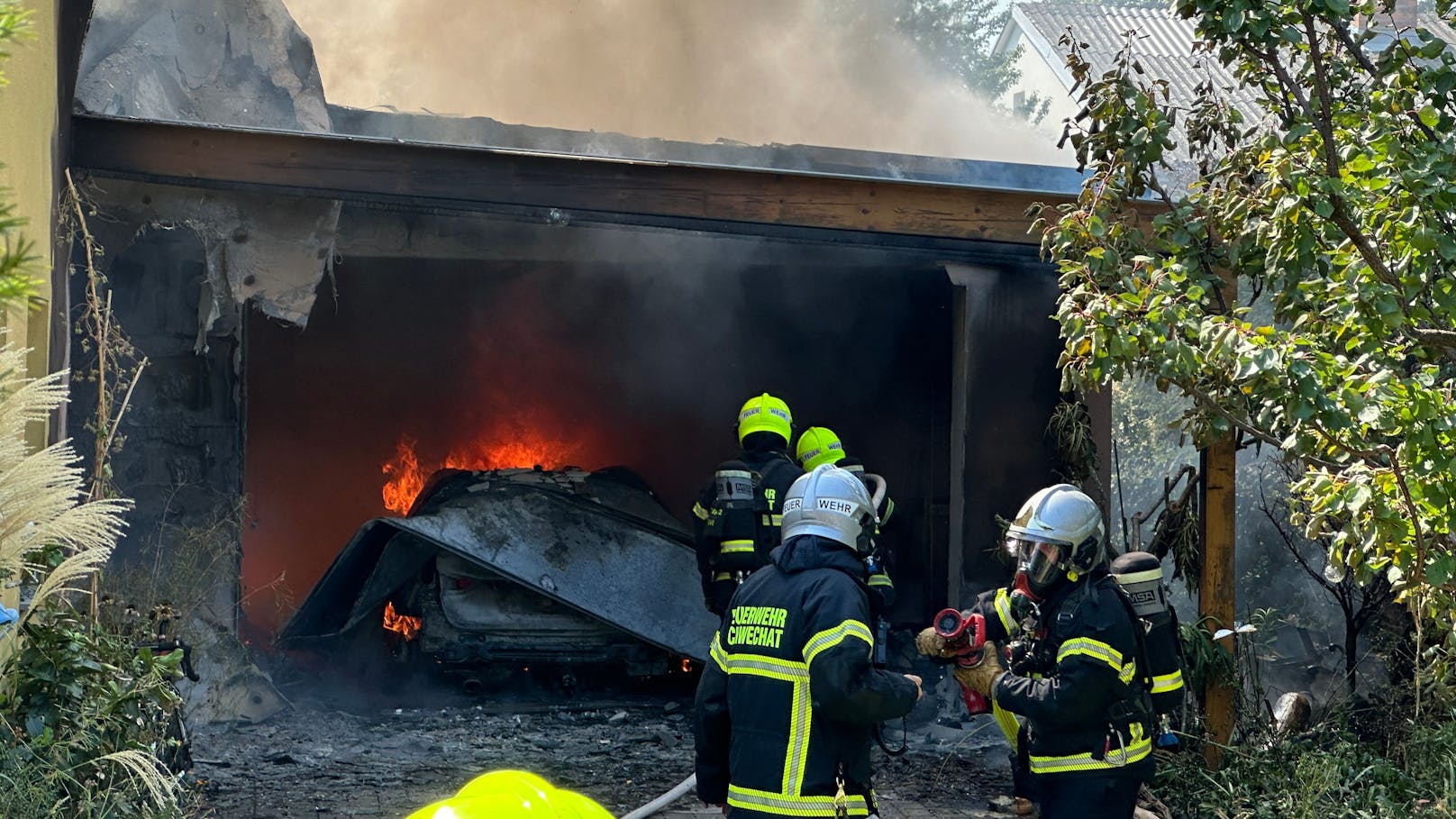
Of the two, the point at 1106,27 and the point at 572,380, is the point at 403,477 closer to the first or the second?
the point at 572,380

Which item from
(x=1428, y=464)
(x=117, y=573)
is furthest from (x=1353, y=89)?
(x=117, y=573)

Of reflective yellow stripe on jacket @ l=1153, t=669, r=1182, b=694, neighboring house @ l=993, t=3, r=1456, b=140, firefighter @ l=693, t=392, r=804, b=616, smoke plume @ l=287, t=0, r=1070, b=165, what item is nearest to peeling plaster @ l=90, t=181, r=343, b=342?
firefighter @ l=693, t=392, r=804, b=616

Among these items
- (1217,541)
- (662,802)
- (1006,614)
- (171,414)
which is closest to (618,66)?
(171,414)

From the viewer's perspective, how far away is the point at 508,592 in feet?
31.1

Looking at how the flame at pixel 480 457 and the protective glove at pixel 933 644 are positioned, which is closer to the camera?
the protective glove at pixel 933 644

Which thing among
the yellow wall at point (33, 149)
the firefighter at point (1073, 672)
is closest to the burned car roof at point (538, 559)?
the yellow wall at point (33, 149)

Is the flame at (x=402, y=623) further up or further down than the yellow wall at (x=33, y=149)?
further down

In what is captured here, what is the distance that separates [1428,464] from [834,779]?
8.93 feet

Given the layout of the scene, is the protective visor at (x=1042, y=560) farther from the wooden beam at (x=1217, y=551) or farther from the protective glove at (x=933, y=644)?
the wooden beam at (x=1217, y=551)

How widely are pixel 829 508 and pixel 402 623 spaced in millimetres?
5975

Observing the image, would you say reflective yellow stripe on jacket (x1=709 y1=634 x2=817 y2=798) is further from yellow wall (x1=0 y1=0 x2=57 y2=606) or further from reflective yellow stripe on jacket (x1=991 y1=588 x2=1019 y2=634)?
yellow wall (x1=0 y1=0 x2=57 y2=606)

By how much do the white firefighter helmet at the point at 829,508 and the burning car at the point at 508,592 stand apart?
4.84 metres

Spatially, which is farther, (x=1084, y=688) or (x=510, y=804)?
(x=1084, y=688)

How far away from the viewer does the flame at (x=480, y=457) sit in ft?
39.9
